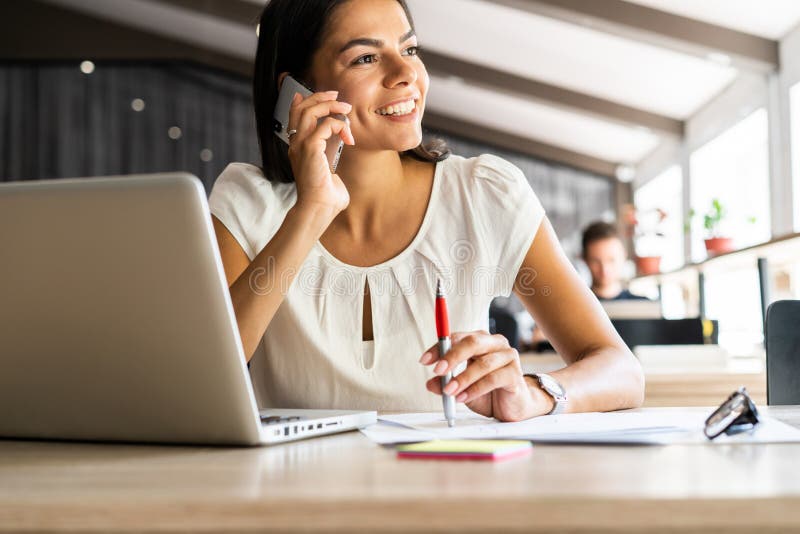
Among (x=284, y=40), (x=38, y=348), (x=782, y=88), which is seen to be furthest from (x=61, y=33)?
(x=38, y=348)

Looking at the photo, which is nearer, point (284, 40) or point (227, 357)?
point (227, 357)

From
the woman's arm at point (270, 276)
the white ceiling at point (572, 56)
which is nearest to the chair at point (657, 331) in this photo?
the woman's arm at point (270, 276)

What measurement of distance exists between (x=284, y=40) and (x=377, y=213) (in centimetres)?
37

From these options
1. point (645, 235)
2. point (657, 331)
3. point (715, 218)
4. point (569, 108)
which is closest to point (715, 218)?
point (715, 218)

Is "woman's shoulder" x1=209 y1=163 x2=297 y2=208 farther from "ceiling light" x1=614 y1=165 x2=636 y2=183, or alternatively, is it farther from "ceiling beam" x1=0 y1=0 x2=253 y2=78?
"ceiling light" x1=614 y1=165 x2=636 y2=183

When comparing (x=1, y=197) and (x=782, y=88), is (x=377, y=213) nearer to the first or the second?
(x=1, y=197)

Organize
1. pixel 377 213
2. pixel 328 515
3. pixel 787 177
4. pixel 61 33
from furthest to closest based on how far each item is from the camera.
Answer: pixel 61 33, pixel 787 177, pixel 377 213, pixel 328 515

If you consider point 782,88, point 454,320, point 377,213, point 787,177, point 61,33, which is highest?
point 61,33

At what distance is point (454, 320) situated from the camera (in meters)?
1.51

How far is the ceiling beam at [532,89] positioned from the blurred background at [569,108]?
0.01m

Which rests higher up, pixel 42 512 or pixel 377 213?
pixel 377 213

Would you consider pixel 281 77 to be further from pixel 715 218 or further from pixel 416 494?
pixel 715 218

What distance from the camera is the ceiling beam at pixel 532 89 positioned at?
7.75m

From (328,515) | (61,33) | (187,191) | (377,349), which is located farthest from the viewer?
(61,33)
